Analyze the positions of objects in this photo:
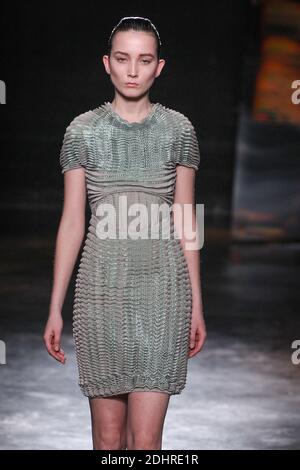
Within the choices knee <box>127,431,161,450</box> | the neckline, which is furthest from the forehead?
knee <box>127,431,161,450</box>

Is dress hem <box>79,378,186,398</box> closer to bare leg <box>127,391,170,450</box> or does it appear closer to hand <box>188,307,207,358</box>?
bare leg <box>127,391,170,450</box>

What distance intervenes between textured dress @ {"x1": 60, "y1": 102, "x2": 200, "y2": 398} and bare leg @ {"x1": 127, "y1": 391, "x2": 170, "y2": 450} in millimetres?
22

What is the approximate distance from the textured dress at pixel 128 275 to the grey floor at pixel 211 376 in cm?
139

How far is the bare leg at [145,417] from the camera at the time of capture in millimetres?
2834

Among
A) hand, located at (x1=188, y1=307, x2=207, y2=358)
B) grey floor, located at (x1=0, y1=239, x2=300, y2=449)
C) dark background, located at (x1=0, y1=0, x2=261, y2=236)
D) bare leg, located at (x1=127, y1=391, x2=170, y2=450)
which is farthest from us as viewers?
dark background, located at (x1=0, y1=0, x2=261, y2=236)

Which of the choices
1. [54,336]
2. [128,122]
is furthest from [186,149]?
[54,336]

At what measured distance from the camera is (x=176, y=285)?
2.86m

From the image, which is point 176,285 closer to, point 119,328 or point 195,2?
point 119,328

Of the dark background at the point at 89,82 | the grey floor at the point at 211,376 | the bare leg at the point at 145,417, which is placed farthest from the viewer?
the dark background at the point at 89,82

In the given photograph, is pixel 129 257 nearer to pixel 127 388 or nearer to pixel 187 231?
pixel 187 231

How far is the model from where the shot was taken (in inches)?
112

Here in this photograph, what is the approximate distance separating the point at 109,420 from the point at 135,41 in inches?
34.8

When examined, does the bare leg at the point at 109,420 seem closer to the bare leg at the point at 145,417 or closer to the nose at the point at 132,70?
the bare leg at the point at 145,417

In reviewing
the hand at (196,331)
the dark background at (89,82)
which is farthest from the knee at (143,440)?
the dark background at (89,82)
